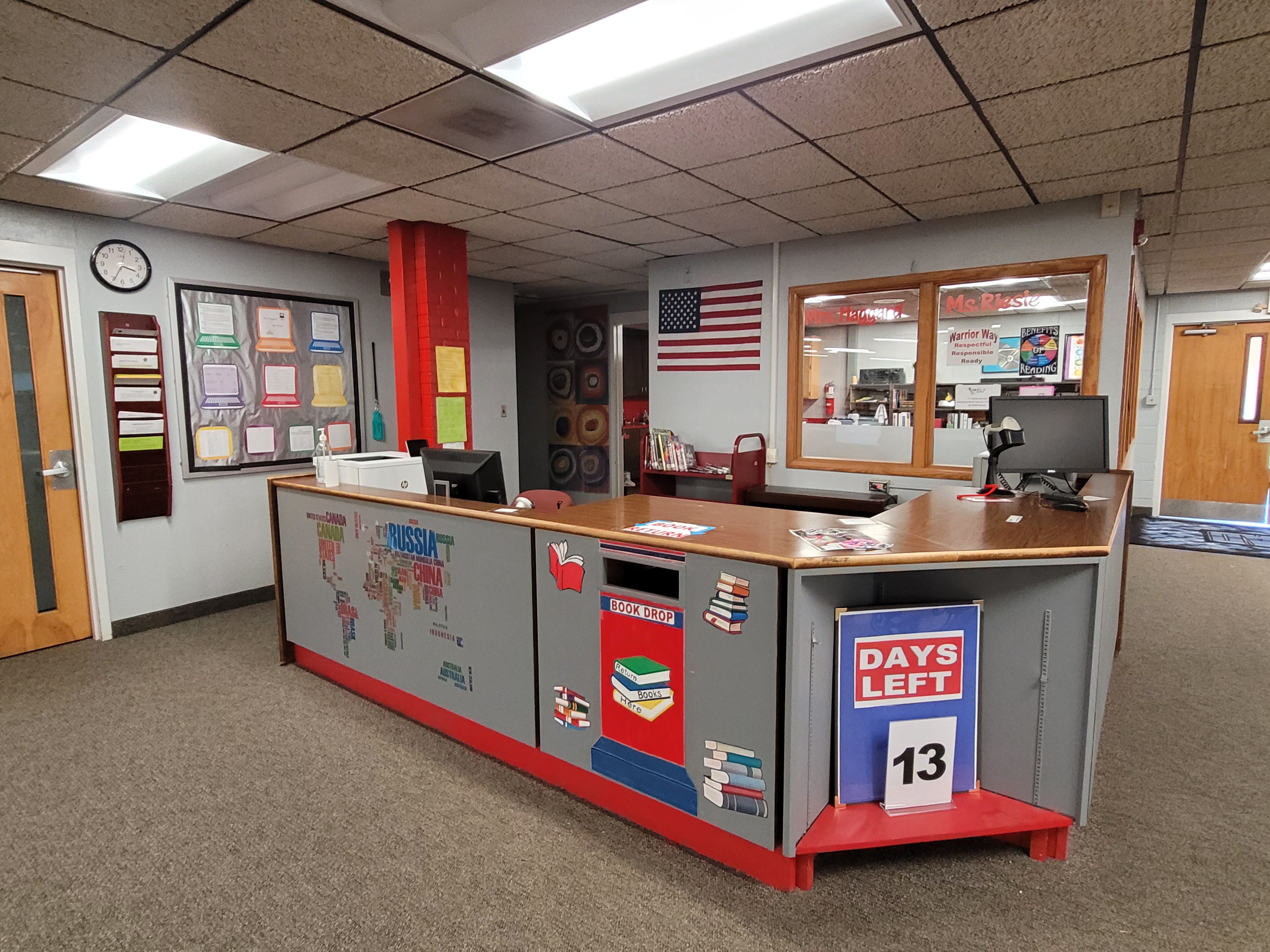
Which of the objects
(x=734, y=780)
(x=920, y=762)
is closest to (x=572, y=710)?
(x=734, y=780)

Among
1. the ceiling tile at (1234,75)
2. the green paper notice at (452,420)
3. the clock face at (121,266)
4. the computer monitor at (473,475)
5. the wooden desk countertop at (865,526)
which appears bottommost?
the wooden desk countertop at (865,526)

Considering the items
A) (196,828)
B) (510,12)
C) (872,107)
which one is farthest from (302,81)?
(196,828)

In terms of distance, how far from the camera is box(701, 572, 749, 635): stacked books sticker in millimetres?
1965

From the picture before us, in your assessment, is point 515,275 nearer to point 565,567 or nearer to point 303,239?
point 303,239

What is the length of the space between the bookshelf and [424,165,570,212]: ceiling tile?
217cm

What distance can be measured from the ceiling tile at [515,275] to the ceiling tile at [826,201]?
2.71 meters

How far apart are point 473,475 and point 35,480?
9.78 ft

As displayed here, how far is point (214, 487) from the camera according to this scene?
4754mm

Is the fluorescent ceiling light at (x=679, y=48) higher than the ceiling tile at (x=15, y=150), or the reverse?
the fluorescent ceiling light at (x=679, y=48)

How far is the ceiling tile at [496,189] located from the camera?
3463 millimetres

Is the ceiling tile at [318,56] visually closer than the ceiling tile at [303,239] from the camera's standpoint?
Yes

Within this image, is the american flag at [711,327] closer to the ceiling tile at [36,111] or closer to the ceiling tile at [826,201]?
the ceiling tile at [826,201]

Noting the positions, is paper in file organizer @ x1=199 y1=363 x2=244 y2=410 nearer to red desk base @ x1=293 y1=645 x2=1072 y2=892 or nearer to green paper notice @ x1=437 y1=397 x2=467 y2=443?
green paper notice @ x1=437 y1=397 x2=467 y2=443

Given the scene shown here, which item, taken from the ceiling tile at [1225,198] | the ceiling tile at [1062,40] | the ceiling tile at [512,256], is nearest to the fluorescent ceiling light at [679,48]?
the ceiling tile at [1062,40]
